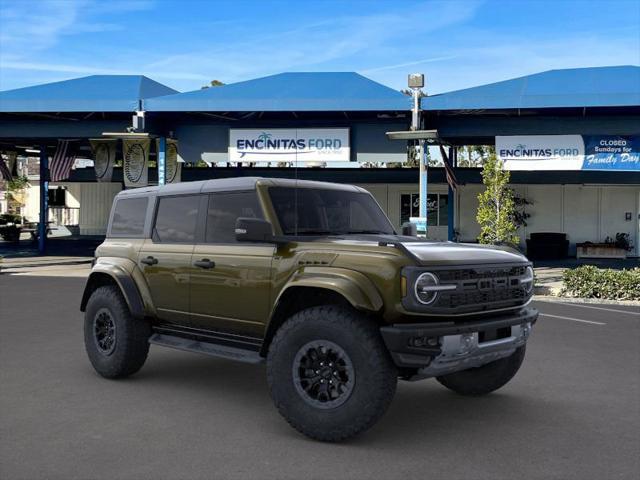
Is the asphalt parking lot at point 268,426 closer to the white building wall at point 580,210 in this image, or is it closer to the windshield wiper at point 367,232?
the windshield wiper at point 367,232

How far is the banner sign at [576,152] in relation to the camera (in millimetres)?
20281

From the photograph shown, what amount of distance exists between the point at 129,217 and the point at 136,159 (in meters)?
16.3

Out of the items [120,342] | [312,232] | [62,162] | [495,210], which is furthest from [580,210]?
[120,342]

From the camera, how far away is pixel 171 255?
6.18 m

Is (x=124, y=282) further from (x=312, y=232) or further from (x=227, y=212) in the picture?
(x=312, y=232)

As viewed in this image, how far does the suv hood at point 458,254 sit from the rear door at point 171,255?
222 centimetres

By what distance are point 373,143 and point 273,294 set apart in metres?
17.0

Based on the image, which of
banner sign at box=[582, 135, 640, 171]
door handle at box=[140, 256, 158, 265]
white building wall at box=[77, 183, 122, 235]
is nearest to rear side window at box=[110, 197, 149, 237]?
door handle at box=[140, 256, 158, 265]

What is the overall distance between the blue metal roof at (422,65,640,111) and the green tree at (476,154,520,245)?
2.89m

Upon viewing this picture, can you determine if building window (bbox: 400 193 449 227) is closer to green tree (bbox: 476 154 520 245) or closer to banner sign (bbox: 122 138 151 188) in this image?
banner sign (bbox: 122 138 151 188)

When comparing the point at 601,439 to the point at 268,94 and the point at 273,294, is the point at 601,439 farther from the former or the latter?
the point at 268,94

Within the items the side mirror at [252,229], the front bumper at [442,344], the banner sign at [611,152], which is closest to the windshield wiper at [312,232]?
the side mirror at [252,229]

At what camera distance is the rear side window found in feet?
22.5

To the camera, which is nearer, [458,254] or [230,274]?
[458,254]
